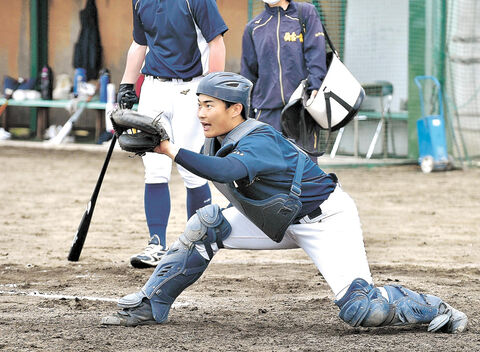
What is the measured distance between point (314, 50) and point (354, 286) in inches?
115

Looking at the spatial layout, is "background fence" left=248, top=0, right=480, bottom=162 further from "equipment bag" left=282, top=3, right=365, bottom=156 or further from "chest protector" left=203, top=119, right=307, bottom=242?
"chest protector" left=203, top=119, right=307, bottom=242

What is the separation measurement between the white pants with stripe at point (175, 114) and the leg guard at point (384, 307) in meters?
2.11

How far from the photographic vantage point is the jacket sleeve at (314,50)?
21.9 feet

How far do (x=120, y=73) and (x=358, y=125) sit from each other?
464cm

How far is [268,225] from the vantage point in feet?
13.5

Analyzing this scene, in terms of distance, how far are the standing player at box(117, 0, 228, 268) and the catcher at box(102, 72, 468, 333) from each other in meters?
1.65

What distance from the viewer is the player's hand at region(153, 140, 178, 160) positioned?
3.88m

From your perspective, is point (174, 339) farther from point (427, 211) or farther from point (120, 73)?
point (120, 73)

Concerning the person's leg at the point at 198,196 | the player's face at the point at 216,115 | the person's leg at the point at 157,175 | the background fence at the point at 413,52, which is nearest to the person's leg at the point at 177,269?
the player's face at the point at 216,115

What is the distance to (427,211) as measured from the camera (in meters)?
8.61

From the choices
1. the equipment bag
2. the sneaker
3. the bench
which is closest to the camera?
the sneaker

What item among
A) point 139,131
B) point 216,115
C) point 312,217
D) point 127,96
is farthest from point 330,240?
point 127,96

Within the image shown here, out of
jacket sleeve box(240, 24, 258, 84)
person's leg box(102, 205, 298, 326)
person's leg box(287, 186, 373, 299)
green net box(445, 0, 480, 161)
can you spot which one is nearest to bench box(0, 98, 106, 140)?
green net box(445, 0, 480, 161)

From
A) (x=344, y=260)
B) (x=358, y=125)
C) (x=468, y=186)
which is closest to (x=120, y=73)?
(x=358, y=125)
